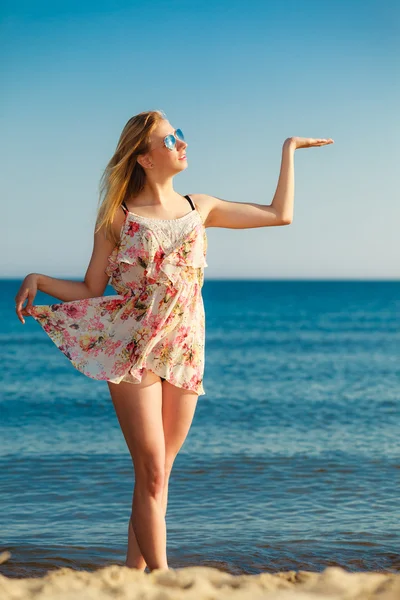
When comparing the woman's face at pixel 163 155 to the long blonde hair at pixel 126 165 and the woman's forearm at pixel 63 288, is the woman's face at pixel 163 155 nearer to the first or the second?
the long blonde hair at pixel 126 165

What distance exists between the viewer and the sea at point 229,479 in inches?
229

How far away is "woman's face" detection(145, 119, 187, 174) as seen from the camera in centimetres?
388

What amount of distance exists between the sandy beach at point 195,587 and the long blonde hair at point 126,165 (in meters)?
1.75

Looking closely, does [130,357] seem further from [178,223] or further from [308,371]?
[308,371]

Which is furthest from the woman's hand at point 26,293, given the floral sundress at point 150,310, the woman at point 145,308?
the floral sundress at point 150,310

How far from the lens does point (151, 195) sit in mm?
3953

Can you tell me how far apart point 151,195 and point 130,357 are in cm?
82

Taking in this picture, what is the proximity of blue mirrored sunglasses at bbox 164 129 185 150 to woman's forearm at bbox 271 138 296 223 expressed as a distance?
565mm

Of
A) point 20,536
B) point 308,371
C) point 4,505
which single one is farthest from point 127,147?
point 308,371

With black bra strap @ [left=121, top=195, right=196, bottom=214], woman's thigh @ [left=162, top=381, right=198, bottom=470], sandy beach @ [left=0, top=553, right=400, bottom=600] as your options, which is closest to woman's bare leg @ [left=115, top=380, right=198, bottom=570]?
woman's thigh @ [left=162, top=381, right=198, bottom=470]

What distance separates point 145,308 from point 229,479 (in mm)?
4454

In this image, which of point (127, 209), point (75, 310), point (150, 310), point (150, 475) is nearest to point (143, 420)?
point (150, 475)

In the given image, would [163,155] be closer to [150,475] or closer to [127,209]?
[127,209]

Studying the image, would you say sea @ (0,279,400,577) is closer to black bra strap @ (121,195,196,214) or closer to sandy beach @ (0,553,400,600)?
black bra strap @ (121,195,196,214)
